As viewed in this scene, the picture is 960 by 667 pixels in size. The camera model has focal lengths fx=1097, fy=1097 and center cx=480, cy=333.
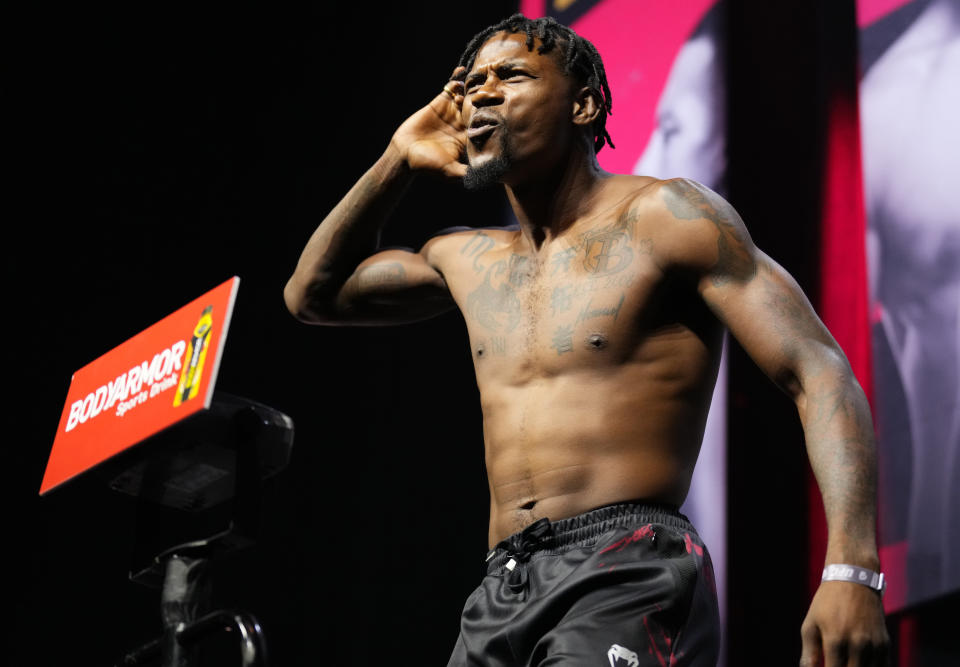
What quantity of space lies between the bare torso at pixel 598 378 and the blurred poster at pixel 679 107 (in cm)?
115

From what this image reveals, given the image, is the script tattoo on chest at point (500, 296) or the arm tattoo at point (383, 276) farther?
the arm tattoo at point (383, 276)

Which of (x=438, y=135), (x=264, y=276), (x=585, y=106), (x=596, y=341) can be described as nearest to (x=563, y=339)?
(x=596, y=341)

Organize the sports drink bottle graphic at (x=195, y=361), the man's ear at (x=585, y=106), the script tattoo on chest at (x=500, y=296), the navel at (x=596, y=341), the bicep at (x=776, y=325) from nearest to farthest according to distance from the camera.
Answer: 1. the sports drink bottle graphic at (x=195, y=361)
2. the bicep at (x=776, y=325)
3. the navel at (x=596, y=341)
4. the script tattoo on chest at (x=500, y=296)
5. the man's ear at (x=585, y=106)

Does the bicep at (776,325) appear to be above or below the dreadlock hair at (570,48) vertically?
below

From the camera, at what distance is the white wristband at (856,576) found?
46.3 inches

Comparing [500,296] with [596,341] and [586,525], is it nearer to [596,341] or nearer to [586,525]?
[596,341]

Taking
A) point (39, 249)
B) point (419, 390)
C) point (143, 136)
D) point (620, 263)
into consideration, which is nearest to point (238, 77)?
point (143, 136)

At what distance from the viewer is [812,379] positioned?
4.39ft

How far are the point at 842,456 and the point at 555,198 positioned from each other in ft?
2.15

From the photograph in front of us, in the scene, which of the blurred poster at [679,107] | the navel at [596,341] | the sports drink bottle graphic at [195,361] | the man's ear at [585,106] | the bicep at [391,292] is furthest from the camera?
the blurred poster at [679,107]

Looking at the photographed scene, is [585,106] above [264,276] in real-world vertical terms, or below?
above

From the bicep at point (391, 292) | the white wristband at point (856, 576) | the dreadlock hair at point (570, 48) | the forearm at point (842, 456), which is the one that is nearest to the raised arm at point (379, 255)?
the bicep at point (391, 292)

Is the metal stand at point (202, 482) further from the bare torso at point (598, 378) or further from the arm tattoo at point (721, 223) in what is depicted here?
the arm tattoo at point (721, 223)

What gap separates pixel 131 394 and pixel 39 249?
7.03 ft
